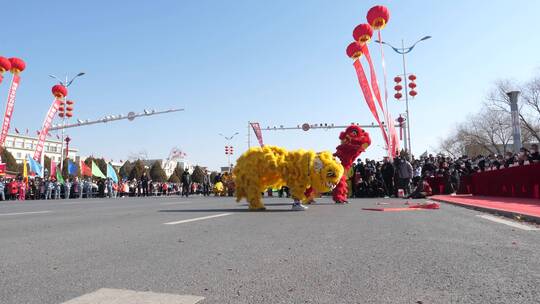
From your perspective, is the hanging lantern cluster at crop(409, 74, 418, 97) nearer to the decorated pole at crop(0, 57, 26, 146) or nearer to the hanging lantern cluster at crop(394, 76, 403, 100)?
the hanging lantern cluster at crop(394, 76, 403, 100)

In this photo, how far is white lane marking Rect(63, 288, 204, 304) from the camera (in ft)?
8.75

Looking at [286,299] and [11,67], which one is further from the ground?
[11,67]

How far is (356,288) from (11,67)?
3494 centimetres

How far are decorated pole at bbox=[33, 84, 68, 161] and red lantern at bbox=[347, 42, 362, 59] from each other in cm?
2408

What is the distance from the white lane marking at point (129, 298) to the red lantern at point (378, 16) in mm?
23208

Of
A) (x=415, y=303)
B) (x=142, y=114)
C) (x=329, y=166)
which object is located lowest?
(x=415, y=303)

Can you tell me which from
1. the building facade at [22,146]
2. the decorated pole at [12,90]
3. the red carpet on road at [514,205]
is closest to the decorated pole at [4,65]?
the decorated pole at [12,90]

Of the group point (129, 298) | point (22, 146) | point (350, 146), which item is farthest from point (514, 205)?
point (22, 146)

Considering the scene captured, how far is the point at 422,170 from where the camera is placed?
69.4 feet

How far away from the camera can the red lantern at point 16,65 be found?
3084 centimetres

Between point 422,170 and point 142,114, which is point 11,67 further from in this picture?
point 422,170

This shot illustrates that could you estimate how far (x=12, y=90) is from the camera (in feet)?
99.6

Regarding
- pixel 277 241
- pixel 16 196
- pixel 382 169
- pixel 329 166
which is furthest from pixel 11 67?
pixel 277 241

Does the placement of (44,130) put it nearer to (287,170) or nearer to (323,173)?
(287,170)
